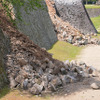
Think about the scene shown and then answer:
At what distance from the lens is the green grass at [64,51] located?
12.6 meters

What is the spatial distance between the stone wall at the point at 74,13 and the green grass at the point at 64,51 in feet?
16.7

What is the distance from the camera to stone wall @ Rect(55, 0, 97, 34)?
826 inches

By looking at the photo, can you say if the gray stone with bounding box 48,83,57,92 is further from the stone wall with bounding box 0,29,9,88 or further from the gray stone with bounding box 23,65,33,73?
the stone wall with bounding box 0,29,9,88

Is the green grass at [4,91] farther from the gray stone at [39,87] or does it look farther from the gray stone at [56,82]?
the gray stone at [56,82]

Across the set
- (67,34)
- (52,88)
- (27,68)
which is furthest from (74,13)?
(52,88)

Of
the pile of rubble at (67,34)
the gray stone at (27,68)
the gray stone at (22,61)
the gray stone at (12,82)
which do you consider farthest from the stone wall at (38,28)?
the gray stone at (12,82)

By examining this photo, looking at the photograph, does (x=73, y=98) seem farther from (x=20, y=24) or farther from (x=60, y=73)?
(x=20, y=24)

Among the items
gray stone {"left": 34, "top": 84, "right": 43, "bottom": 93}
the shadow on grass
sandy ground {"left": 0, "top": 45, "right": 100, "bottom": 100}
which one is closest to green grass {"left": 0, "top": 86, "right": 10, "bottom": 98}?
the shadow on grass

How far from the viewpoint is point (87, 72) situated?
28.7 ft

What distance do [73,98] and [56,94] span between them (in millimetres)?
572

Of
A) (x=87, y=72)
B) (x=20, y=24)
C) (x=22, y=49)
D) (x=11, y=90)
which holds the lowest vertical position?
(x=87, y=72)

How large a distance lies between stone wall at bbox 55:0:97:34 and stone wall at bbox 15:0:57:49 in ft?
12.1

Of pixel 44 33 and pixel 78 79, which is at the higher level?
pixel 44 33

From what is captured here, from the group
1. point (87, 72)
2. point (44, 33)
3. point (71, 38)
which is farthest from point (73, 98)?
point (71, 38)
